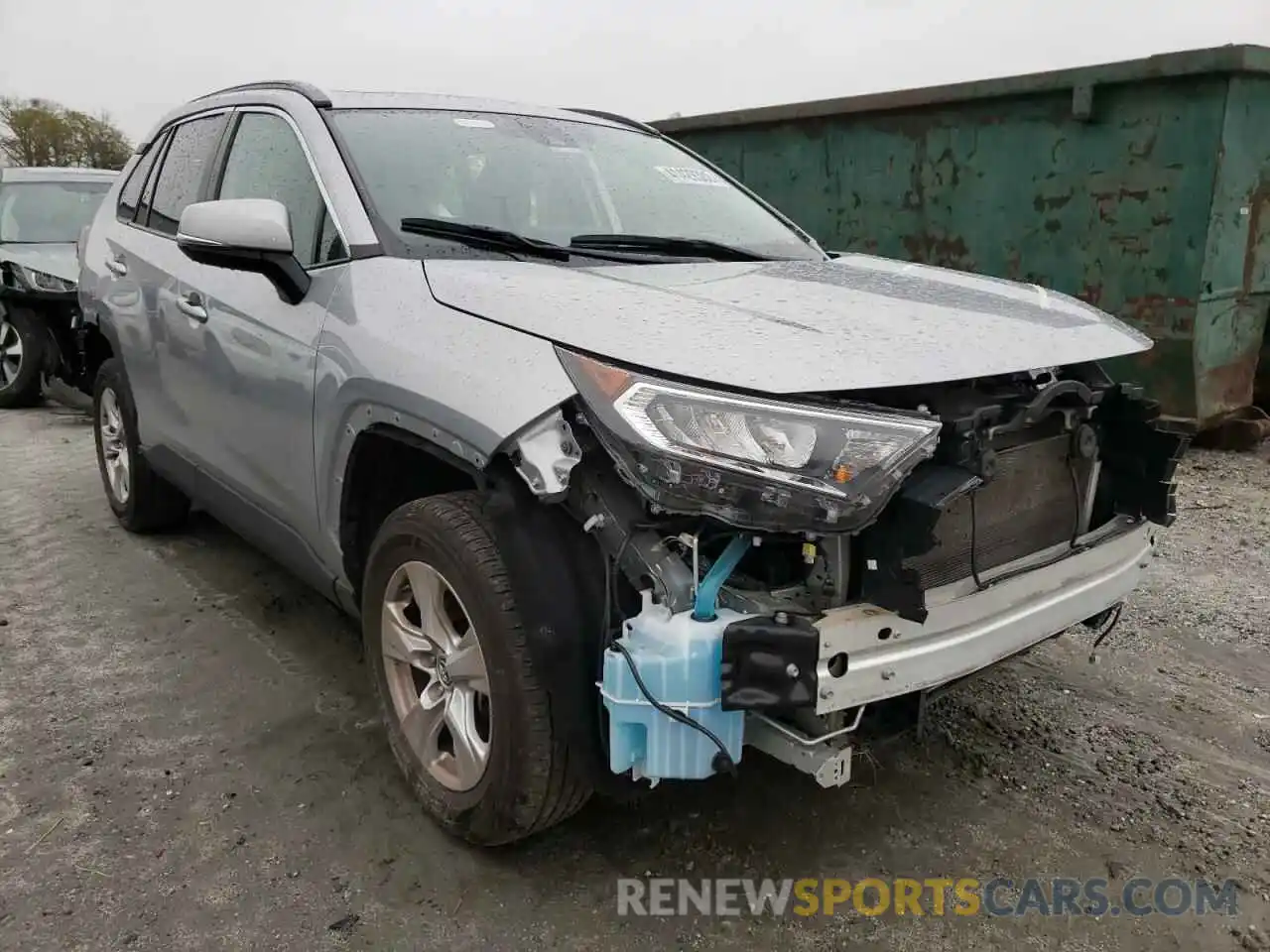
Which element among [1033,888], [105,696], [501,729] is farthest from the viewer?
[105,696]

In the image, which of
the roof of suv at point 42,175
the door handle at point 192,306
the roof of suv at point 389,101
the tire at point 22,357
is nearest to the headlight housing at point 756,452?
the roof of suv at point 389,101

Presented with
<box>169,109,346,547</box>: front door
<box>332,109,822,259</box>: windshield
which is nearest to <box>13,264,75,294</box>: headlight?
<box>169,109,346,547</box>: front door

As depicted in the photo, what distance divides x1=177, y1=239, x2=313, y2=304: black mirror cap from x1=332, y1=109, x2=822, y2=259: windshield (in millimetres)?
275

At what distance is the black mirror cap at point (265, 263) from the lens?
2506 mm

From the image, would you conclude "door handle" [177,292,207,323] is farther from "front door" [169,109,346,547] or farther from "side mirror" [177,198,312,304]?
"side mirror" [177,198,312,304]

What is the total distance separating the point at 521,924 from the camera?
2180 mm

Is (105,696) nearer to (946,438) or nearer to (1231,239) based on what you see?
(946,438)

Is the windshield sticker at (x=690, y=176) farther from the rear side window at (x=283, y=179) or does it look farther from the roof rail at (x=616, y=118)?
the rear side window at (x=283, y=179)

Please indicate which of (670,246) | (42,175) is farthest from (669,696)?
(42,175)

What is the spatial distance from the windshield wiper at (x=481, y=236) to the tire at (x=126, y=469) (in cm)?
220

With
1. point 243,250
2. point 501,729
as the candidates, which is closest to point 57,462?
point 243,250

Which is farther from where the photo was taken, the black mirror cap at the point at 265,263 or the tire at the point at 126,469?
the tire at the point at 126,469

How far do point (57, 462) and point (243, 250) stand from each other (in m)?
4.71

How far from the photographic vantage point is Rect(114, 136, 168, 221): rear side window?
4.29 m
